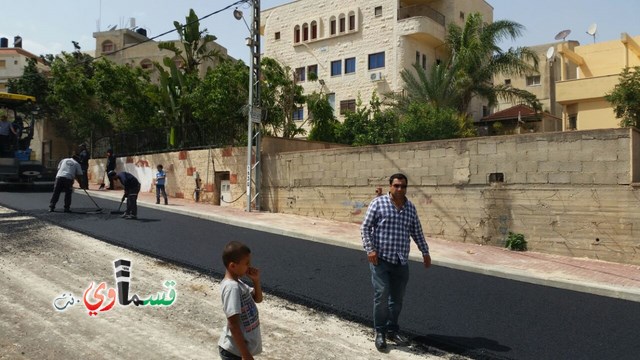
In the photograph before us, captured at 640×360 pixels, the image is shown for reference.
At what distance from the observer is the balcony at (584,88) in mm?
21234

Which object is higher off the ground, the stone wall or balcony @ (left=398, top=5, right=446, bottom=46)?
balcony @ (left=398, top=5, right=446, bottom=46)

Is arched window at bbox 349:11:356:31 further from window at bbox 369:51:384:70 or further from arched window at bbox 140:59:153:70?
arched window at bbox 140:59:153:70

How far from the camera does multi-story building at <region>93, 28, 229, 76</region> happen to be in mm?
41344

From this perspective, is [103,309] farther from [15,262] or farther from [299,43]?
[299,43]

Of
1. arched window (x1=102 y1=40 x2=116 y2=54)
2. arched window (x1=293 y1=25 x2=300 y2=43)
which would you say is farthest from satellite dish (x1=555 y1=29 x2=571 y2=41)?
arched window (x1=102 y1=40 x2=116 y2=54)

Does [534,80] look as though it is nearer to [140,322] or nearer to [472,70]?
[472,70]

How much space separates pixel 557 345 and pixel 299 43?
98.5ft

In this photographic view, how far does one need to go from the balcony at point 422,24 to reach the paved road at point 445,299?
815 inches

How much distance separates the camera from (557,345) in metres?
4.64

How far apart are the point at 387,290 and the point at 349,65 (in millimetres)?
27181

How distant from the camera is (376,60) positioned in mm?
29094

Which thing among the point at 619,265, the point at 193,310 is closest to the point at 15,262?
the point at 193,310

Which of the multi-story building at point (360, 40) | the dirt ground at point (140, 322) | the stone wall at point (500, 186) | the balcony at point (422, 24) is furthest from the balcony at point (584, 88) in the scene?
the dirt ground at point (140, 322)

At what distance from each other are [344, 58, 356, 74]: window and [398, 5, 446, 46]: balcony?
3.71 m
